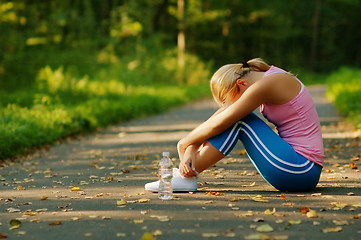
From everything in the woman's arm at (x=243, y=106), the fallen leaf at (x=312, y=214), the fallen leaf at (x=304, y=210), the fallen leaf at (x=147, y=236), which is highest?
the woman's arm at (x=243, y=106)

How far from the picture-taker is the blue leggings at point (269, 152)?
439cm

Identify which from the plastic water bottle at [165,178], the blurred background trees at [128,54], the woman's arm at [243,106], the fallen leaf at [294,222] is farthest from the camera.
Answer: the blurred background trees at [128,54]

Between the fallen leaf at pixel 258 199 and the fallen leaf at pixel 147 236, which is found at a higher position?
the fallen leaf at pixel 147 236

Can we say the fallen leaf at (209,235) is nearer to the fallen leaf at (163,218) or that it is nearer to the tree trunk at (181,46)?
the fallen leaf at (163,218)

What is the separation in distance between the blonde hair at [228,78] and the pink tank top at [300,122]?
0.21 m

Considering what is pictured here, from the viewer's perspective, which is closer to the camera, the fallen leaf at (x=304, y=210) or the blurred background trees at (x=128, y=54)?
the fallen leaf at (x=304, y=210)

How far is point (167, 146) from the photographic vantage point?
9.07 meters

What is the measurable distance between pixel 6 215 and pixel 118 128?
8587 millimetres

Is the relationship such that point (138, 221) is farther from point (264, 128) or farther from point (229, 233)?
point (264, 128)

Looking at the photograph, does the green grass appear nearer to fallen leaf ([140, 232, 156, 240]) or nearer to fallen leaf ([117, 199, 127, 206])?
fallen leaf ([117, 199, 127, 206])

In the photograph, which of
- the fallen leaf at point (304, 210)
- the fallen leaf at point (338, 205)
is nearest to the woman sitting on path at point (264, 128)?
the fallen leaf at point (338, 205)

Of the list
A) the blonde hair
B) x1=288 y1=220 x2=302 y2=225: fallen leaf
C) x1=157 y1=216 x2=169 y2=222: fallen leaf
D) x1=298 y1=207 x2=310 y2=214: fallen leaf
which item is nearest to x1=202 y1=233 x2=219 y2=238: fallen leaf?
x1=157 y1=216 x2=169 y2=222: fallen leaf

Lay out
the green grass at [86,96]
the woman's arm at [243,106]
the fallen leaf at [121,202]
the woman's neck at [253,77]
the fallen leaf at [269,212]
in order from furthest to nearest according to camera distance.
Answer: the green grass at [86,96], the woman's neck at [253,77], the fallen leaf at [121,202], the woman's arm at [243,106], the fallen leaf at [269,212]

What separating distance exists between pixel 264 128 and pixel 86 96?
38.3 feet
